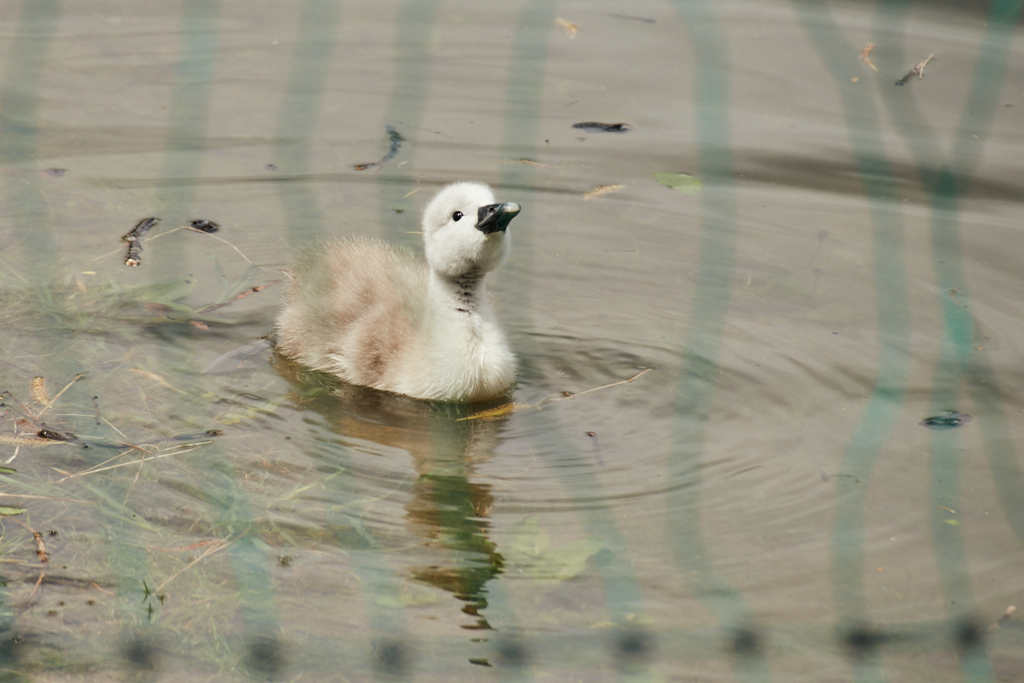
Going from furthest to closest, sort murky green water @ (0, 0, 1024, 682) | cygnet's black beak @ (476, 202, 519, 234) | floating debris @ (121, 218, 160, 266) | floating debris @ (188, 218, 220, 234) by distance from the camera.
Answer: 1. floating debris @ (188, 218, 220, 234)
2. floating debris @ (121, 218, 160, 266)
3. cygnet's black beak @ (476, 202, 519, 234)
4. murky green water @ (0, 0, 1024, 682)

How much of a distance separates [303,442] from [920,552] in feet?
6.24

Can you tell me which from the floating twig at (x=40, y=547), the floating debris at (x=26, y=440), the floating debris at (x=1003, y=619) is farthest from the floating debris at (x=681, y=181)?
the floating twig at (x=40, y=547)

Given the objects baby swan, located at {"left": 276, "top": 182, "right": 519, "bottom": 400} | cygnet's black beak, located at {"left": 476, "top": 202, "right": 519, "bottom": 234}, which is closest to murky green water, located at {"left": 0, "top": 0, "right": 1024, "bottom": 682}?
baby swan, located at {"left": 276, "top": 182, "right": 519, "bottom": 400}

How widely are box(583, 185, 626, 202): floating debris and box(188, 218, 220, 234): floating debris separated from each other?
170 cm

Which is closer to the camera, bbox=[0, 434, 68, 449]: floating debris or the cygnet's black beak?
bbox=[0, 434, 68, 449]: floating debris

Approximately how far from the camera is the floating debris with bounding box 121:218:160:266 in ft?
15.0

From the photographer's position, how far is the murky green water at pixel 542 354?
2816mm

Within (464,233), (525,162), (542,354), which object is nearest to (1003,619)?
(542,354)

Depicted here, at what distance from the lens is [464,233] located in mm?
3949

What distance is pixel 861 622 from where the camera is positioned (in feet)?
9.45

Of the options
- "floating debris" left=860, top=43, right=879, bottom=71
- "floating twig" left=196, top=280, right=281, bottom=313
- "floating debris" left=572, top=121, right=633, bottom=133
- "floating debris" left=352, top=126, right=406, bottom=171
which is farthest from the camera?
"floating debris" left=860, top=43, right=879, bottom=71

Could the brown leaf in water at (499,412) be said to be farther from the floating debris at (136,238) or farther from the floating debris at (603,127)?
the floating debris at (603,127)

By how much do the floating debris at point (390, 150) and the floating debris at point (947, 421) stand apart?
9.41 feet

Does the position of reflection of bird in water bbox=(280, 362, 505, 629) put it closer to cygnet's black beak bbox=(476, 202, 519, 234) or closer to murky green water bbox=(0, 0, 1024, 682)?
murky green water bbox=(0, 0, 1024, 682)
